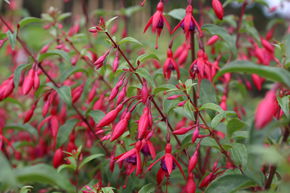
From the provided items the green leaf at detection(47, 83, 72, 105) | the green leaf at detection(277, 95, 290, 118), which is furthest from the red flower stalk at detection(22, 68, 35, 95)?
the green leaf at detection(277, 95, 290, 118)

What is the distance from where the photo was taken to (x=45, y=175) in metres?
0.63

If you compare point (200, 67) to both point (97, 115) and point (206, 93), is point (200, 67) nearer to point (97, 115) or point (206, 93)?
point (206, 93)

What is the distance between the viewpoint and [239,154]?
0.99m

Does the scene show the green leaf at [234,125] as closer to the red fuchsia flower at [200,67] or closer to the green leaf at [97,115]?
the red fuchsia flower at [200,67]

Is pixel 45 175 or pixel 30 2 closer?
pixel 45 175

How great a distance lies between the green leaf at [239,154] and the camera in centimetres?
97

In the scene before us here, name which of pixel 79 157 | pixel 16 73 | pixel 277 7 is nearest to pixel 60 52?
pixel 16 73

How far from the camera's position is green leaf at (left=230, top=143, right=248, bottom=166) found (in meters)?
0.97

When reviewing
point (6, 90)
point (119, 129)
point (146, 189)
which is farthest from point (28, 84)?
point (146, 189)

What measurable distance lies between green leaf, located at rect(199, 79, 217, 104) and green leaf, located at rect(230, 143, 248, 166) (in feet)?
0.60

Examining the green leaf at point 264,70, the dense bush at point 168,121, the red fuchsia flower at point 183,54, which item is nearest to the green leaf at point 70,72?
the dense bush at point 168,121

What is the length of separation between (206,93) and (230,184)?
1.18ft

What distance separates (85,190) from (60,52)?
0.49 metres

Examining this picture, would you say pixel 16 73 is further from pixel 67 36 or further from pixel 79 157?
pixel 67 36
